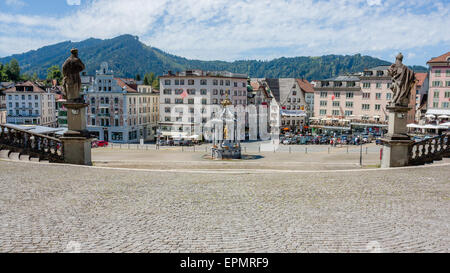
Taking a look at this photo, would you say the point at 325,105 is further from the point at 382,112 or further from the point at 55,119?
the point at 55,119

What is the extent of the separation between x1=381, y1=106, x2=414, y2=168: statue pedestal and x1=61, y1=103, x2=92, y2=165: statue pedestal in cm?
1381

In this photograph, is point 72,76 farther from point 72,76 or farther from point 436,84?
point 436,84

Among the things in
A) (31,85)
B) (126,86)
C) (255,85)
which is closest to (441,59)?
(255,85)

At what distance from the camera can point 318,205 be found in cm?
1109

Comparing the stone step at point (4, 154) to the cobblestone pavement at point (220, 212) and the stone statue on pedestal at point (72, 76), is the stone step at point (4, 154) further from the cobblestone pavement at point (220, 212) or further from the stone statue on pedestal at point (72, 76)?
the stone statue on pedestal at point (72, 76)

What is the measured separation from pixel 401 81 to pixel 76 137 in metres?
14.8

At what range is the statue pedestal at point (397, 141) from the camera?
722 inches

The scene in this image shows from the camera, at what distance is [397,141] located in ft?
60.0

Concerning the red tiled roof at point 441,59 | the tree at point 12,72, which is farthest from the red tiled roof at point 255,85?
the tree at point 12,72

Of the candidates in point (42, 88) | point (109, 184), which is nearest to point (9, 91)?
point (42, 88)

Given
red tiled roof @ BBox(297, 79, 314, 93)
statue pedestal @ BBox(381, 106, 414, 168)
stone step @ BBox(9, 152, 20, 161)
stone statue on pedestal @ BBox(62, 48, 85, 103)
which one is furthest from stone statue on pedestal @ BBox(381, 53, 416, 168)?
red tiled roof @ BBox(297, 79, 314, 93)

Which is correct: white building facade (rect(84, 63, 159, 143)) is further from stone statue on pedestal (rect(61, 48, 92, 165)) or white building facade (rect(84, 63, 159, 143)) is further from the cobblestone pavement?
the cobblestone pavement
